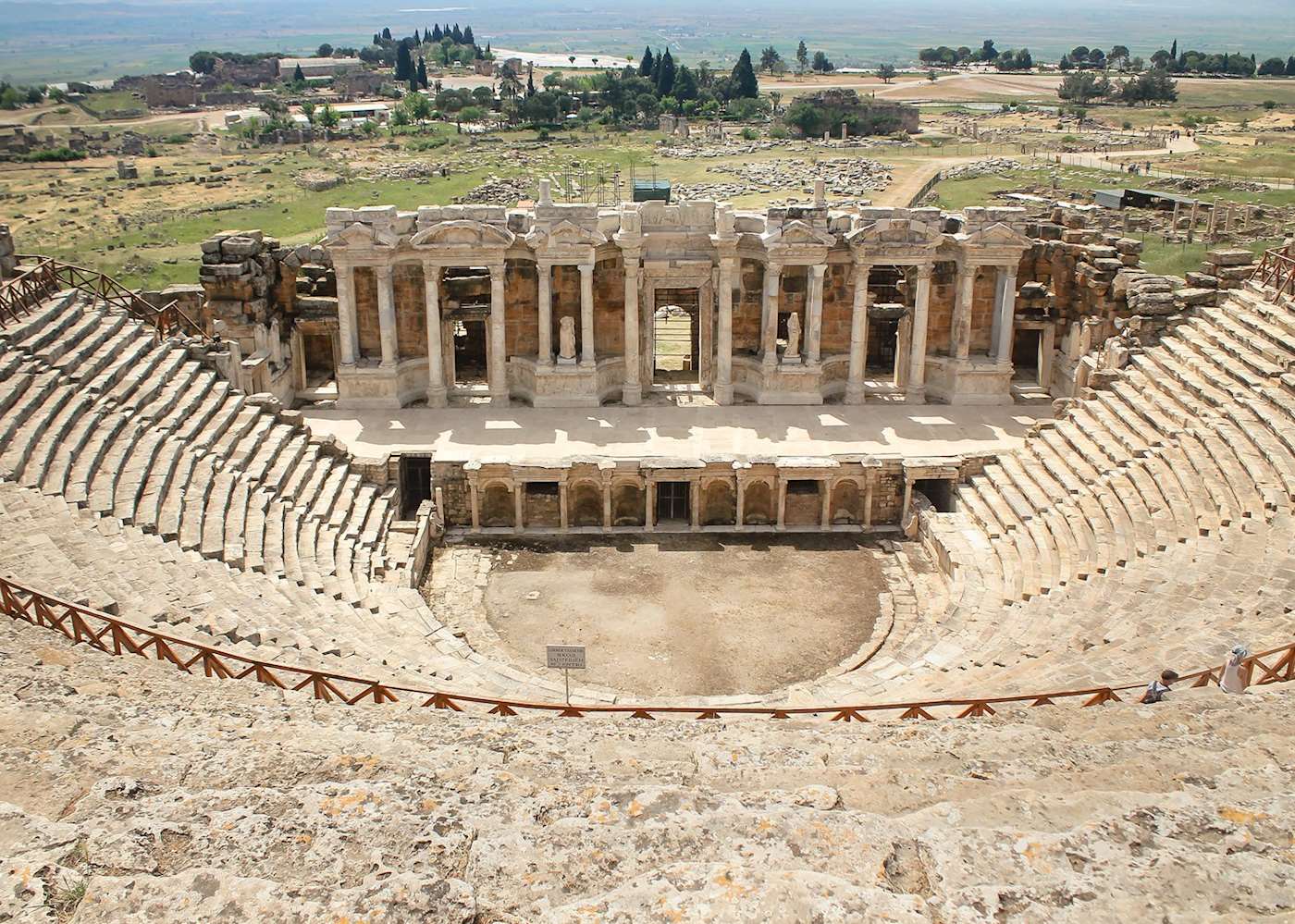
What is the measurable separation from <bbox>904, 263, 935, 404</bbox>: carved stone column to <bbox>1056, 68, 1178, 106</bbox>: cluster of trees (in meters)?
104

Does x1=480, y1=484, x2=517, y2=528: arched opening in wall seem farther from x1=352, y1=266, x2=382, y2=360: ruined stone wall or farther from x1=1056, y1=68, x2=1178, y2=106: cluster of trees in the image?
x1=1056, y1=68, x2=1178, y2=106: cluster of trees

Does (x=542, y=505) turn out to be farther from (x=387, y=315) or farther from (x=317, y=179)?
→ (x=317, y=179)

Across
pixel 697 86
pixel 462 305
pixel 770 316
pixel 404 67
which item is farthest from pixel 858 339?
pixel 404 67

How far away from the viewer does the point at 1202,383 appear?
2178 cm

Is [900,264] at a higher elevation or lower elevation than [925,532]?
higher

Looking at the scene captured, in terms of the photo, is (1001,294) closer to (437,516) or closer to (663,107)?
(437,516)

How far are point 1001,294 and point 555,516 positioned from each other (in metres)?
12.3

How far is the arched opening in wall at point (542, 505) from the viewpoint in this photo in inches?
973

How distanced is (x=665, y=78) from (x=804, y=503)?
10893 cm

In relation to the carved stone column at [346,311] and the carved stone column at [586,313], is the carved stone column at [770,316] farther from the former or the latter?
the carved stone column at [346,311]

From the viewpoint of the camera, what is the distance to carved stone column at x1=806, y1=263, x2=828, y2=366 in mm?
27797

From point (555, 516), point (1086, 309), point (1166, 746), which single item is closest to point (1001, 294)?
point (1086, 309)

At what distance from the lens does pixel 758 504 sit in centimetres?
2516

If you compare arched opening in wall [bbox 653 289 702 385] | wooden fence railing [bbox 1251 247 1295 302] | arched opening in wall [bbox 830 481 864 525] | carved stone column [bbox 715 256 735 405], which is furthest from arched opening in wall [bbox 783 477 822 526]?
wooden fence railing [bbox 1251 247 1295 302]
